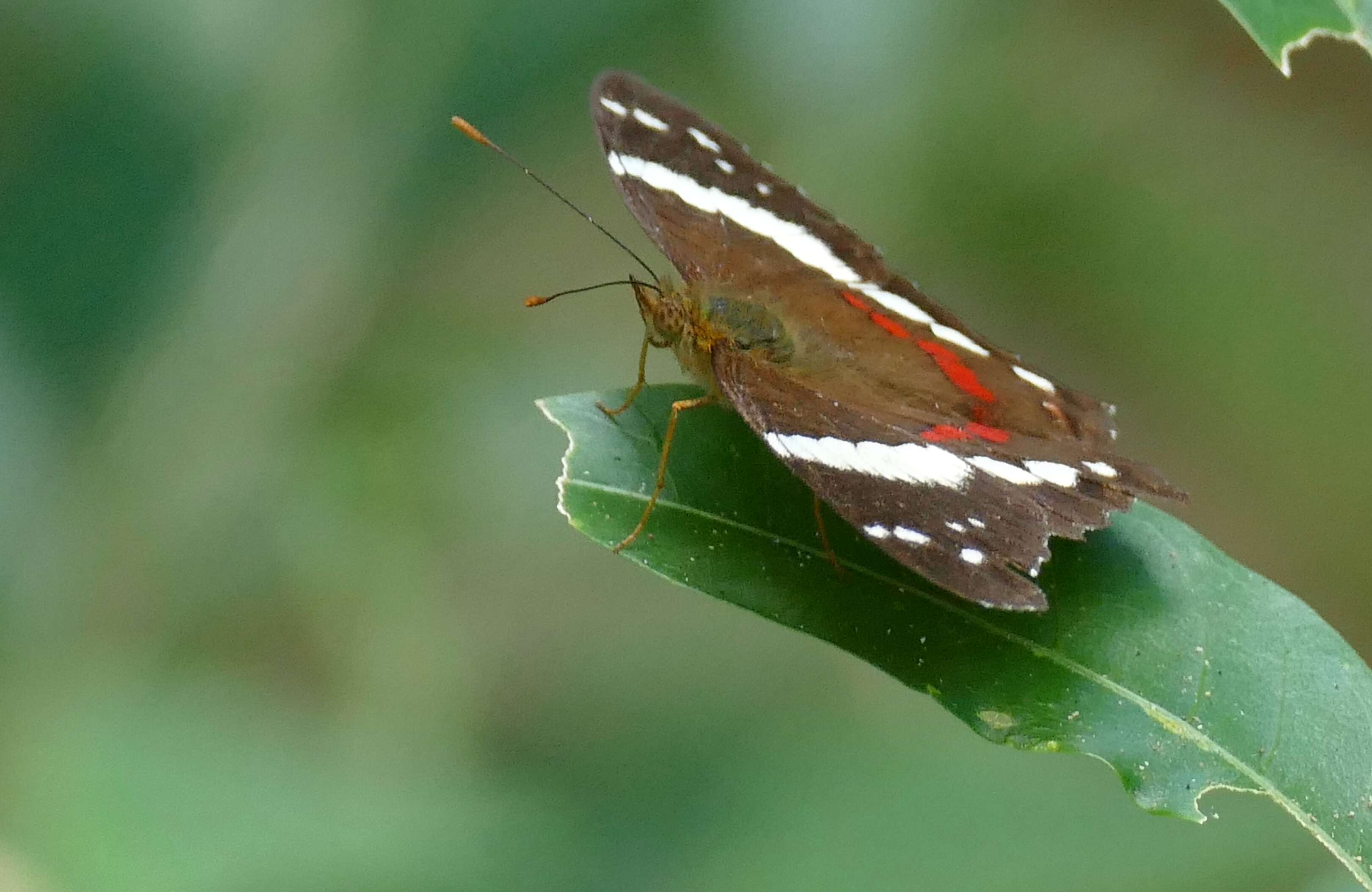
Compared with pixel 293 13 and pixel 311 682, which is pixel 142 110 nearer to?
pixel 293 13

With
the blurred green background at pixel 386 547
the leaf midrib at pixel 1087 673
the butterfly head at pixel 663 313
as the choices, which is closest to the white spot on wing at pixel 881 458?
the leaf midrib at pixel 1087 673

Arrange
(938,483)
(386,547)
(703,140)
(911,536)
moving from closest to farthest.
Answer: (911,536) → (938,483) → (703,140) → (386,547)

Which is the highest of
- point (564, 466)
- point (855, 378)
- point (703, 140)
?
point (703, 140)

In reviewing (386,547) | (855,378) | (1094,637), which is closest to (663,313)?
(855,378)

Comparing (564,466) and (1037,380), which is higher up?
(1037,380)

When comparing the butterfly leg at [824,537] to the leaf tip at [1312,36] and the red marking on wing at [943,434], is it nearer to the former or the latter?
the red marking on wing at [943,434]

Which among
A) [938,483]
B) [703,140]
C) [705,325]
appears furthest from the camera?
[703,140]

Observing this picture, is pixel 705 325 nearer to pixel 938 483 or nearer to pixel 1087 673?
pixel 938 483
